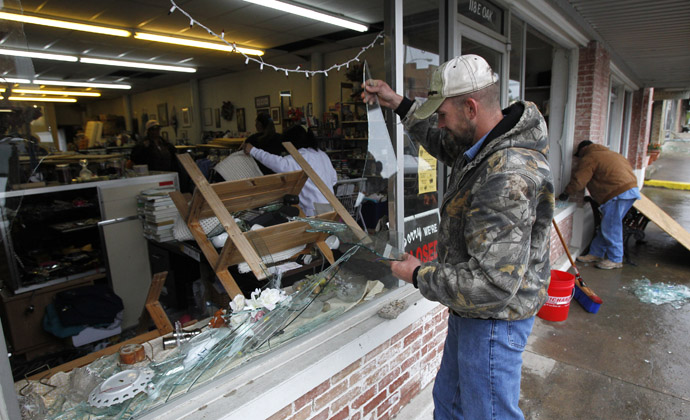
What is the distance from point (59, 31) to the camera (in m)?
7.09

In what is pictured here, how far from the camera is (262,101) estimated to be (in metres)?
11.1

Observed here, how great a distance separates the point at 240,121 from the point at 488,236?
38.0 feet

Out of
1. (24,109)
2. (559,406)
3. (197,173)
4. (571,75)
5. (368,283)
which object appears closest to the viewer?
(24,109)

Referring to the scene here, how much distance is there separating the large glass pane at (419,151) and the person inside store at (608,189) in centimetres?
402

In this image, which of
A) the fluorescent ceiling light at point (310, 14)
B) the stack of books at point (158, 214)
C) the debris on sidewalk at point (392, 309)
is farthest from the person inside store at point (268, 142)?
the fluorescent ceiling light at point (310, 14)

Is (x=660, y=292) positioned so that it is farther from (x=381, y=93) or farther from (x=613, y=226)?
(x=381, y=93)

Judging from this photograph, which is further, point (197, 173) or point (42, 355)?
point (42, 355)

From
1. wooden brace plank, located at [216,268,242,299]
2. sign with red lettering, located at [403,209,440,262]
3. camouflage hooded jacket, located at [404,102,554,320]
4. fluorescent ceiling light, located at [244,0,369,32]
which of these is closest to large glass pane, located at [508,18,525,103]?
sign with red lettering, located at [403,209,440,262]

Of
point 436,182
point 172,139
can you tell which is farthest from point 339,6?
point 172,139

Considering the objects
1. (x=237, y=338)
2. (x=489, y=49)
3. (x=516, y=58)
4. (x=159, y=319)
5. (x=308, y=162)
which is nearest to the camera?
(x=237, y=338)

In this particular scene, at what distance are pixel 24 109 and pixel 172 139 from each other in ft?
47.9

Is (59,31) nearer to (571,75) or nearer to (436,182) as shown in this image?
(436,182)

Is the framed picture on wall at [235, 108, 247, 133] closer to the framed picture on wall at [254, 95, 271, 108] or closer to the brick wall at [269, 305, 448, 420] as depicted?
the framed picture on wall at [254, 95, 271, 108]

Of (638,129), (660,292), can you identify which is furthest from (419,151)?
(638,129)
